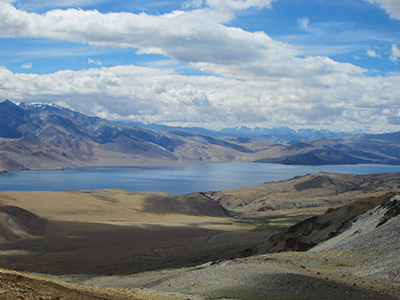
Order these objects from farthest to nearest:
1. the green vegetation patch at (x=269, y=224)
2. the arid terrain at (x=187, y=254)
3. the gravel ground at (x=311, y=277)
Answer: the green vegetation patch at (x=269, y=224)
the arid terrain at (x=187, y=254)
the gravel ground at (x=311, y=277)

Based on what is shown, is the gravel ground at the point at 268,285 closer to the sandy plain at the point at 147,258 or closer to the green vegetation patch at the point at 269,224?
the sandy plain at the point at 147,258

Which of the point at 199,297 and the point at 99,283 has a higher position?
the point at 199,297

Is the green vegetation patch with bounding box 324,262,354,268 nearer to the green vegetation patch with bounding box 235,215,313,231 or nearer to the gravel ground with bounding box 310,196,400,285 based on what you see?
the gravel ground with bounding box 310,196,400,285

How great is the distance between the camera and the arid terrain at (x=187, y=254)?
23531 millimetres

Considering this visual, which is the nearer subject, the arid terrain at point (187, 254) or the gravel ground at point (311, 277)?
the gravel ground at point (311, 277)

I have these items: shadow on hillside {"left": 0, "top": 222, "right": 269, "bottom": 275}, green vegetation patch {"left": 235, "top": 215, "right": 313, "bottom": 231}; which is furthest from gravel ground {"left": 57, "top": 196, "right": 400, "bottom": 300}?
green vegetation patch {"left": 235, "top": 215, "right": 313, "bottom": 231}

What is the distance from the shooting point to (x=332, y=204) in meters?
166

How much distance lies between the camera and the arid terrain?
23.5 meters

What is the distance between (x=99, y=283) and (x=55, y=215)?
68.7 m

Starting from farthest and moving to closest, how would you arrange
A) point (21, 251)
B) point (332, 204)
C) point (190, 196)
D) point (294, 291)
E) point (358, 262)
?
point (332, 204) → point (190, 196) → point (21, 251) → point (358, 262) → point (294, 291)

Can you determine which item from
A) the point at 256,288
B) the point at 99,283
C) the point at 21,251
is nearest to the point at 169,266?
the point at 99,283

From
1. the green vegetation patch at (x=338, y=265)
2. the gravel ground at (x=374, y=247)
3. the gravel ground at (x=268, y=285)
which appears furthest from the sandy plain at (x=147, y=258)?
the gravel ground at (x=374, y=247)

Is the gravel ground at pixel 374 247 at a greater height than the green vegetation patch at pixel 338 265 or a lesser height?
greater

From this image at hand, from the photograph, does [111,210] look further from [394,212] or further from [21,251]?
[394,212]
